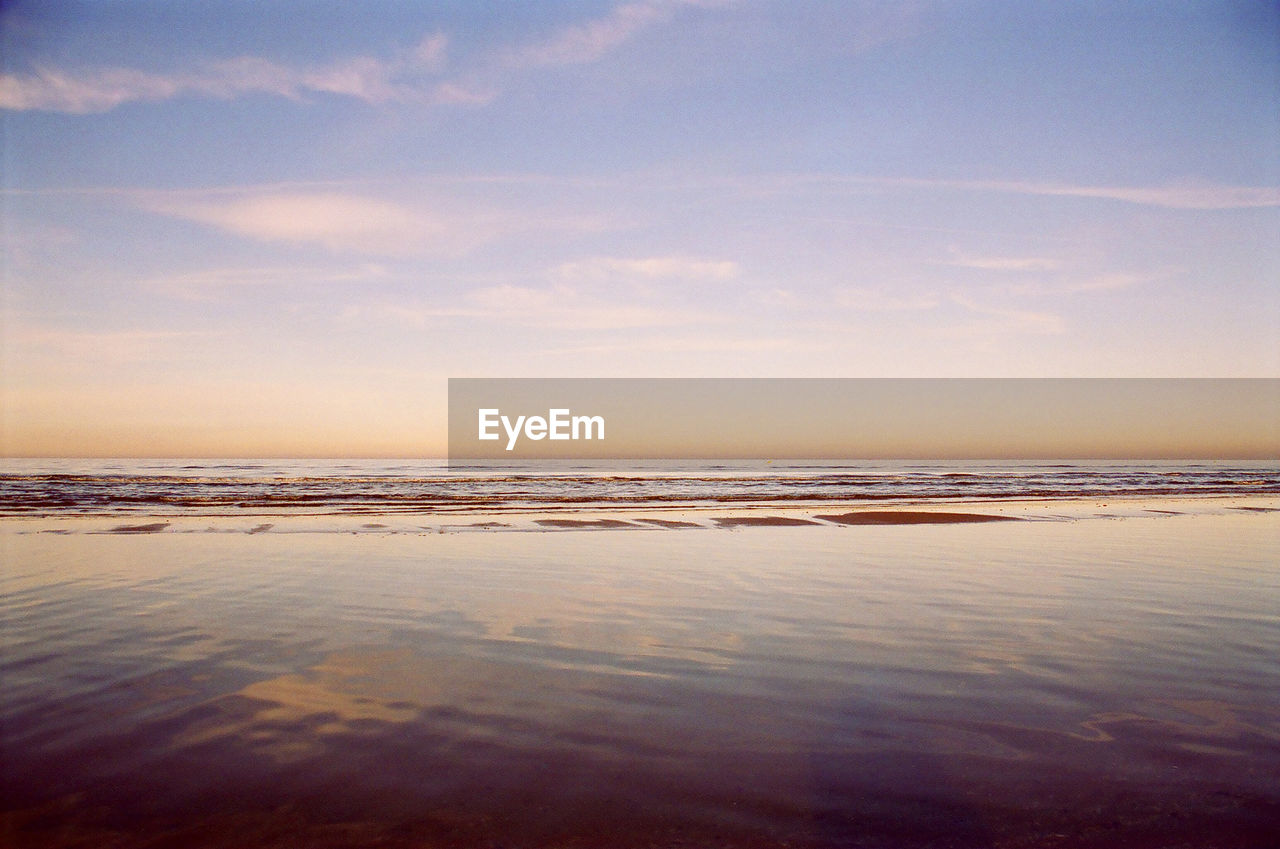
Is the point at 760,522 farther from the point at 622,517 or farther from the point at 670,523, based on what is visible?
the point at 622,517

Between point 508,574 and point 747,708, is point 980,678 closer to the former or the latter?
point 747,708

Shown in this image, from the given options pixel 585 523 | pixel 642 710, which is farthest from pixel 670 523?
pixel 642 710

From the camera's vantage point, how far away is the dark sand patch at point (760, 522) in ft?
67.9

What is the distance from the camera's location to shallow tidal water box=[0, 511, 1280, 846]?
13.3 ft

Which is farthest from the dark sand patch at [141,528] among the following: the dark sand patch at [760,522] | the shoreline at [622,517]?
the dark sand patch at [760,522]

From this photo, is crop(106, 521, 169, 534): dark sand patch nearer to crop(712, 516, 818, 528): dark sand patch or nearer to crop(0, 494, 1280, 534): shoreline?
crop(0, 494, 1280, 534): shoreline

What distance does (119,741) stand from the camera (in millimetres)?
5109

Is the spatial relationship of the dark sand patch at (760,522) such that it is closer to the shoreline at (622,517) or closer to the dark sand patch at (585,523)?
the shoreline at (622,517)

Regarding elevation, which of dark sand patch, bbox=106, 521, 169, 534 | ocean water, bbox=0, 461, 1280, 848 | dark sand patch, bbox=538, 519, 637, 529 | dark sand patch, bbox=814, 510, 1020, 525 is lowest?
dark sand patch, bbox=814, 510, 1020, 525

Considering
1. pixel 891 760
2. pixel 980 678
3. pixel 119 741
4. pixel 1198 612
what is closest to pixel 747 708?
pixel 891 760

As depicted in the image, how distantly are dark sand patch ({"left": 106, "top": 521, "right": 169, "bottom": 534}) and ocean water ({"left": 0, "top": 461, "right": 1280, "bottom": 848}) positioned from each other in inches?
234

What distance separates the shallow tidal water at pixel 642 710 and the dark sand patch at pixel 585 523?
28.8 feet

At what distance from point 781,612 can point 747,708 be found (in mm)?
3632

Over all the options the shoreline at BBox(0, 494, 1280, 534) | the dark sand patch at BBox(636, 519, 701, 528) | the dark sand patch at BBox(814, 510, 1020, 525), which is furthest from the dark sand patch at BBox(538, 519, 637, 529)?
the dark sand patch at BBox(814, 510, 1020, 525)
